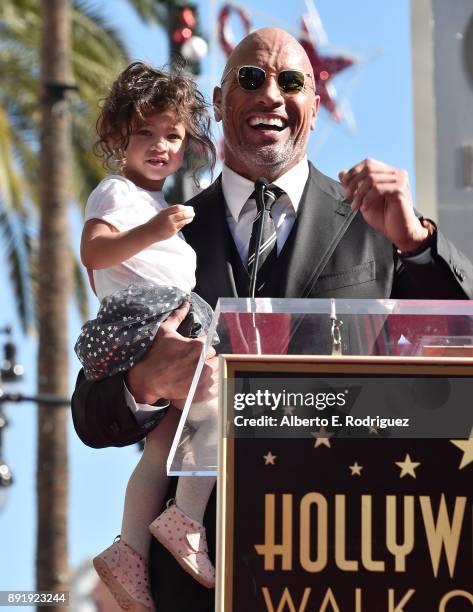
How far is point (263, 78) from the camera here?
11.6ft

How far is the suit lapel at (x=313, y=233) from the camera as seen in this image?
3.46m

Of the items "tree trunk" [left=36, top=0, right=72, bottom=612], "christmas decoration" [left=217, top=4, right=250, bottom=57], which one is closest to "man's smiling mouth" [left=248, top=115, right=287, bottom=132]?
"tree trunk" [left=36, top=0, right=72, bottom=612]

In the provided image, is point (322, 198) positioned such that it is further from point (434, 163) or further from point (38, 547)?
point (38, 547)

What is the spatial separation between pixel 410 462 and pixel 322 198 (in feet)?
4.82

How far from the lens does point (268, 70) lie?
3.56m

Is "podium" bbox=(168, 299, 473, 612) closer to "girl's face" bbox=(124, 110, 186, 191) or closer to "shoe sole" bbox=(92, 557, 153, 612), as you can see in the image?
"shoe sole" bbox=(92, 557, 153, 612)

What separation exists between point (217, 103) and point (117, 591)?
131 cm

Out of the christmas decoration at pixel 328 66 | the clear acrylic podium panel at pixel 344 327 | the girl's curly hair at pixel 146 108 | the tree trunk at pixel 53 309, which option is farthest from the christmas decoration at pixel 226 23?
the clear acrylic podium panel at pixel 344 327

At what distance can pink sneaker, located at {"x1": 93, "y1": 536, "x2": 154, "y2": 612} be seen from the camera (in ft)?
11.0

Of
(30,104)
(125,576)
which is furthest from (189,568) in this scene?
(30,104)

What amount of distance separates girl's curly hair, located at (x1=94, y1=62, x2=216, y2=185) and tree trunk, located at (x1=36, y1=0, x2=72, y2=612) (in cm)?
897

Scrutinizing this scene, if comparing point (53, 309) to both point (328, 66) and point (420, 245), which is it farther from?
point (420, 245)

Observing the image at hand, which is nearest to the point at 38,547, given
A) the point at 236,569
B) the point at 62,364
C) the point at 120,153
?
the point at 62,364

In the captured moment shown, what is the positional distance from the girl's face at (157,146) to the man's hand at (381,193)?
2.92ft
